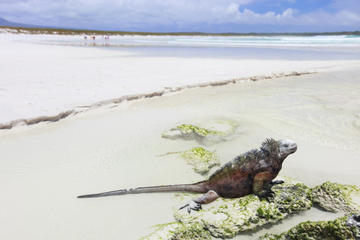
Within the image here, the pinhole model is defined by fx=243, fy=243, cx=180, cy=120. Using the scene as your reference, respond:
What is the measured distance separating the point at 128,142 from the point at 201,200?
2.17 m

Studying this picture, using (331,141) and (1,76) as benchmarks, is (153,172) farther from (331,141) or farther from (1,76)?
(1,76)

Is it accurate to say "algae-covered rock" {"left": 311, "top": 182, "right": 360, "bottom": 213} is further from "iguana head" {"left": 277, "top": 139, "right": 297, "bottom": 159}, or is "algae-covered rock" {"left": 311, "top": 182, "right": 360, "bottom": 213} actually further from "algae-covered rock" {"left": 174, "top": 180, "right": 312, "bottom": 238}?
"iguana head" {"left": 277, "top": 139, "right": 297, "bottom": 159}

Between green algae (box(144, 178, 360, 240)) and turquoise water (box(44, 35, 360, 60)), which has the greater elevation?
turquoise water (box(44, 35, 360, 60))

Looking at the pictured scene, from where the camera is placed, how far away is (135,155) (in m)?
4.06

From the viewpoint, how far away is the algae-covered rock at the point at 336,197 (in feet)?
8.65

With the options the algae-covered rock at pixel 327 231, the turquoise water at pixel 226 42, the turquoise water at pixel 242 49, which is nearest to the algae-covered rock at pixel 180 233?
the algae-covered rock at pixel 327 231

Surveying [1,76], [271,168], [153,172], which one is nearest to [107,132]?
[153,172]

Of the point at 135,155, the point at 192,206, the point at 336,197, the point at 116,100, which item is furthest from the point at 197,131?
the point at 116,100

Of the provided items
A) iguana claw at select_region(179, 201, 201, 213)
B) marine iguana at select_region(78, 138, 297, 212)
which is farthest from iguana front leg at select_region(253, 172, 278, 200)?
iguana claw at select_region(179, 201, 201, 213)

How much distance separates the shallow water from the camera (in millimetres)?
2613

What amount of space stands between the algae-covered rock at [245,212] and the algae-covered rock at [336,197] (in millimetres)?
117

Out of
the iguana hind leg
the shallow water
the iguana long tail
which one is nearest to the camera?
the shallow water

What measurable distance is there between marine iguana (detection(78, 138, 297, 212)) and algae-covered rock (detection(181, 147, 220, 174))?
566 mm

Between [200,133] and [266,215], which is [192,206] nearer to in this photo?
[266,215]
